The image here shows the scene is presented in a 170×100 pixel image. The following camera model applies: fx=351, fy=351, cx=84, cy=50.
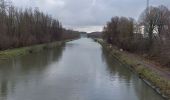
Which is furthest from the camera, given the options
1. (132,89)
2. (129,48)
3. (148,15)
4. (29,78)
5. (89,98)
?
(129,48)

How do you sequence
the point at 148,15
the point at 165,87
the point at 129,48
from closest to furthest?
the point at 165,87 → the point at 148,15 → the point at 129,48

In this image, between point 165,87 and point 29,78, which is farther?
point 29,78

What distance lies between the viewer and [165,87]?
17.7 m

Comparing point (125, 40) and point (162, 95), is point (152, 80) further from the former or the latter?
point (125, 40)

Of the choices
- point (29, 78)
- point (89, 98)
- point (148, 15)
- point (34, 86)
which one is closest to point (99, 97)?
point (89, 98)

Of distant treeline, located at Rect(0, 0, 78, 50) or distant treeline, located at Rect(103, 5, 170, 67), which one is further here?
distant treeline, located at Rect(0, 0, 78, 50)

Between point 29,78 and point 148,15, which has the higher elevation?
point 148,15

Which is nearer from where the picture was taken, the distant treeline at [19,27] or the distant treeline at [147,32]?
the distant treeline at [147,32]

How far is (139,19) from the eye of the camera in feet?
170

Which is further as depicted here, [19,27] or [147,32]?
[19,27]

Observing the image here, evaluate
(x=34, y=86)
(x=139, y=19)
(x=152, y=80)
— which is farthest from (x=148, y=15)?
(x=34, y=86)

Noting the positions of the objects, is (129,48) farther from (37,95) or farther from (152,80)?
(37,95)

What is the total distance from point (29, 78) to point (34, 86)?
3.81 meters

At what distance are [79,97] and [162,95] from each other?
4055 millimetres
